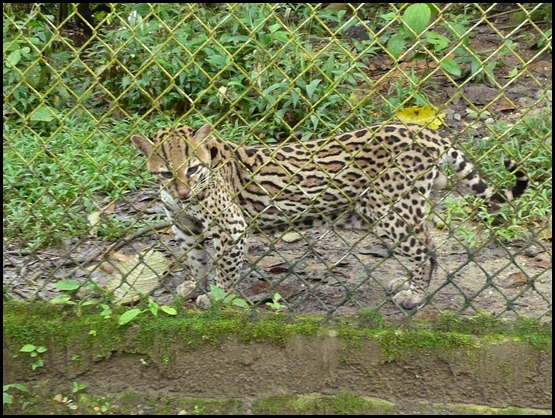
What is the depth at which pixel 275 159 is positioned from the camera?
3.98m

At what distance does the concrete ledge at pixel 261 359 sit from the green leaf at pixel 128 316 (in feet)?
0.13

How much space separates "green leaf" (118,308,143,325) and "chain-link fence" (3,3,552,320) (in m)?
0.14

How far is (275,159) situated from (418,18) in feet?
3.30

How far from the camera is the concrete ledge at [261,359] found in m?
3.62

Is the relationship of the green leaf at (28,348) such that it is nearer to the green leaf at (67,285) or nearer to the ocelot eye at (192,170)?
the green leaf at (67,285)

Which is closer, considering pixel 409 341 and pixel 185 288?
pixel 409 341

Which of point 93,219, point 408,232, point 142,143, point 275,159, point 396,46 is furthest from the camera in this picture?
point 93,219

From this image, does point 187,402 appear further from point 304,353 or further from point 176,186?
point 176,186

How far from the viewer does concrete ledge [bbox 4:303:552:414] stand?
3625 millimetres

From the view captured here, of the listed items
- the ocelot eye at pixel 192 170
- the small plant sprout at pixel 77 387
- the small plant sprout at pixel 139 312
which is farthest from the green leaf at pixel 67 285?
the ocelot eye at pixel 192 170

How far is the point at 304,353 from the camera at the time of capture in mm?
3672

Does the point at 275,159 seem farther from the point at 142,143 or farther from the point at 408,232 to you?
the point at 408,232

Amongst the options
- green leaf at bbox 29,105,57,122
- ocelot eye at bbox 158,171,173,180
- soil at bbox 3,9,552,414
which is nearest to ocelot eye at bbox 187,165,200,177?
ocelot eye at bbox 158,171,173,180

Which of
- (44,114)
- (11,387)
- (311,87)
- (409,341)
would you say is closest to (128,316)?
(11,387)
